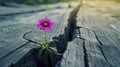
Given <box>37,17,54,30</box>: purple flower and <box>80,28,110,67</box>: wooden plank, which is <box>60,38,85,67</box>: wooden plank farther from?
<box>37,17,54,30</box>: purple flower

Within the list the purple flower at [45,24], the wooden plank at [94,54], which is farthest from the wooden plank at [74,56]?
the purple flower at [45,24]

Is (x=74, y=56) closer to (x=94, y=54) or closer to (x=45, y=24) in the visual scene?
(x=94, y=54)

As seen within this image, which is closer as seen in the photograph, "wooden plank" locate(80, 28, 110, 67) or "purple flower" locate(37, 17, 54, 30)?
"wooden plank" locate(80, 28, 110, 67)

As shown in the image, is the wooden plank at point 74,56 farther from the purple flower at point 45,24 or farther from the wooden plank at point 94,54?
the purple flower at point 45,24

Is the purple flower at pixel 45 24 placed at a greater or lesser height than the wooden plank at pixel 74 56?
greater

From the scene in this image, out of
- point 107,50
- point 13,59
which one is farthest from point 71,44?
point 13,59

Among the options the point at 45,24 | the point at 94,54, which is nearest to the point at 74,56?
the point at 94,54

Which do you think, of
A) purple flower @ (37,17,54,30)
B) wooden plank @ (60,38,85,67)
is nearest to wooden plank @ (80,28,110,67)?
wooden plank @ (60,38,85,67)

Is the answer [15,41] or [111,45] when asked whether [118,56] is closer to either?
[111,45]
